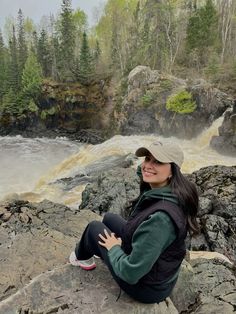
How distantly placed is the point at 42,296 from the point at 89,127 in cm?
2759

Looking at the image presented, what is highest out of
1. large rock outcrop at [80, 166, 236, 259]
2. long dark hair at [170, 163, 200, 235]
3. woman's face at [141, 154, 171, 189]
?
woman's face at [141, 154, 171, 189]

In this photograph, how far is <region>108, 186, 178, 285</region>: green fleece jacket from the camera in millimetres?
2465

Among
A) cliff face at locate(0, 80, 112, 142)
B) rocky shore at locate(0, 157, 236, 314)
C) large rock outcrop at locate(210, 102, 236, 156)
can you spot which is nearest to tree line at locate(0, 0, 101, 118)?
cliff face at locate(0, 80, 112, 142)

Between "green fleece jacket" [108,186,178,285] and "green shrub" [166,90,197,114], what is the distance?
19.7 metres

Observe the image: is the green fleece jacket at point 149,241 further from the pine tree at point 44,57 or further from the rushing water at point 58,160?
the pine tree at point 44,57

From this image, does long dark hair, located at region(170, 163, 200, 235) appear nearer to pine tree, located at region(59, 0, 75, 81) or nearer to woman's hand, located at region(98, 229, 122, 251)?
woman's hand, located at region(98, 229, 122, 251)

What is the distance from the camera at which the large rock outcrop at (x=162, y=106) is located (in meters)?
21.2

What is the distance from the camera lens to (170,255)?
2.74 metres

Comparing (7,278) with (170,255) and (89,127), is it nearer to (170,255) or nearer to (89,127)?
(170,255)

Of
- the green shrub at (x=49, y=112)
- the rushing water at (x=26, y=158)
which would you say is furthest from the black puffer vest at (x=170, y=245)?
the green shrub at (x=49, y=112)

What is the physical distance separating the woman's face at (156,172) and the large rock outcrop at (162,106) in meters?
19.0

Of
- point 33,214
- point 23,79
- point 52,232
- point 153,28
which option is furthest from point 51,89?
point 52,232

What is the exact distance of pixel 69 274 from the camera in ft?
11.7

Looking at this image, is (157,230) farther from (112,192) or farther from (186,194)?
(112,192)
